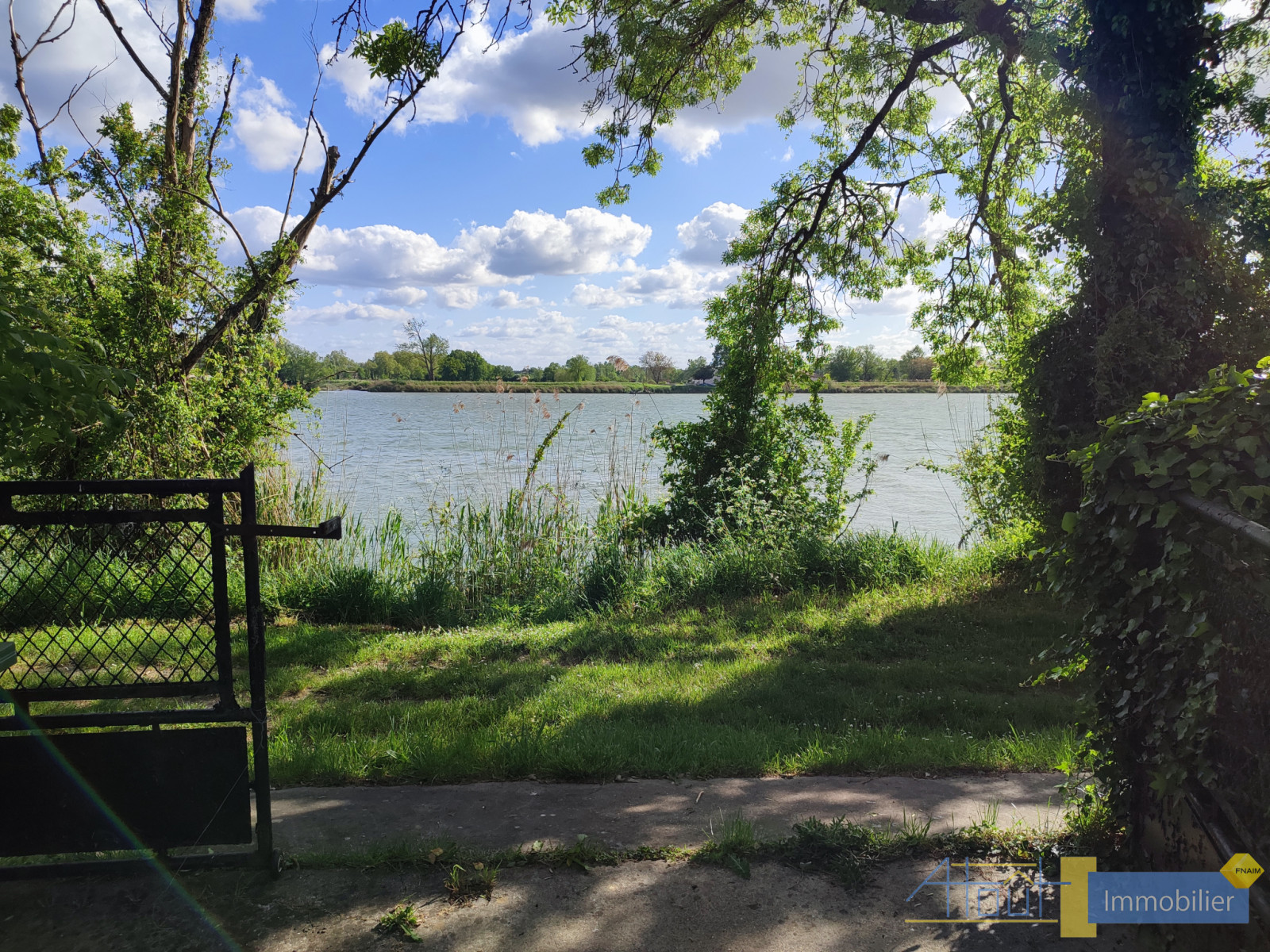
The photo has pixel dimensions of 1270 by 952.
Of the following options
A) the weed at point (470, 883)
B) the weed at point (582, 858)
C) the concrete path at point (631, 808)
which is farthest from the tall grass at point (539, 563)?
the weed at point (470, 883)

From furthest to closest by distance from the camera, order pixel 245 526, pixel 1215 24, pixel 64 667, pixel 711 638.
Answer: pixel 711 638, pixel 64 667, pixel 1215 24, pixel 245 526

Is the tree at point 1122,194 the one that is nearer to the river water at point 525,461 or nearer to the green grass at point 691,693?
the green grass at point 691,693

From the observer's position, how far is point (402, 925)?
8.70ft

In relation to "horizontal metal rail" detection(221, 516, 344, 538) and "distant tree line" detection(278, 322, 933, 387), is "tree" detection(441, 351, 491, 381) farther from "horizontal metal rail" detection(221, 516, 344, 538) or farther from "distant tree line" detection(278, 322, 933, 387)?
"horizontal metal rail" detection(221, 516, 344, 538)

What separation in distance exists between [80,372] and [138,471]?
5727mm

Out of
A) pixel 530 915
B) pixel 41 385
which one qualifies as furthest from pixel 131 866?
pixel 41 385

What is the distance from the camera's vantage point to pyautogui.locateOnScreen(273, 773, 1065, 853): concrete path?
3271 millimetres

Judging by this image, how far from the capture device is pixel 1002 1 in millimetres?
5789

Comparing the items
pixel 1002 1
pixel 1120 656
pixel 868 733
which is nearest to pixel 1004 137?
pixel 1002 1

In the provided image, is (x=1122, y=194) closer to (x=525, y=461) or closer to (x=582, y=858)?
(x=582, y=858)

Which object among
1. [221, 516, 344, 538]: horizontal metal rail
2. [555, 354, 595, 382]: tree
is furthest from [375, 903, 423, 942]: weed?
[555, 354, 595, 382]: tree

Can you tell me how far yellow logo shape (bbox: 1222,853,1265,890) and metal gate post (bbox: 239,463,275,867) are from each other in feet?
10.3

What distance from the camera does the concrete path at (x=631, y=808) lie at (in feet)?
10.7

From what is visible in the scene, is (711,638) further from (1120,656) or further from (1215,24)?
(1215,24)
